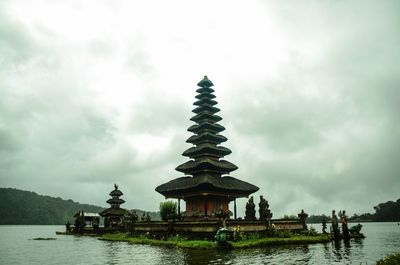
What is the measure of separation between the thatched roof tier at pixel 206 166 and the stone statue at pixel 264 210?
24.8 feet

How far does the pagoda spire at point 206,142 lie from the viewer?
44594 mm

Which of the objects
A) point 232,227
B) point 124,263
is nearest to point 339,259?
point 232,227

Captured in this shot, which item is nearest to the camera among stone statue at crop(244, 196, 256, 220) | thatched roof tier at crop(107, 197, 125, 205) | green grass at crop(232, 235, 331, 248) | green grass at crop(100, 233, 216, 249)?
green grass at crop(100, 233, 216, 249)

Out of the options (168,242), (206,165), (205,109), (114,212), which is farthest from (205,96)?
(114,212)

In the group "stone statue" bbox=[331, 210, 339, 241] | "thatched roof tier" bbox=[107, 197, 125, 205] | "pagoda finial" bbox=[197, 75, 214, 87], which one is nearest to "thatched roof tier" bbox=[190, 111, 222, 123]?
"pagoda finial" bbox=[197, 75, 214, 87]

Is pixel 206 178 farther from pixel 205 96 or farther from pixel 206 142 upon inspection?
pixel 205 96

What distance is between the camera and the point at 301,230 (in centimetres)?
4028

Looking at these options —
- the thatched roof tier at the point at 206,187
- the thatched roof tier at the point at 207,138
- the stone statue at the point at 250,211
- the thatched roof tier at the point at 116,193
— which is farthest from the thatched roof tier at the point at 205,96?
the thatched roof tier at the point at 116,193

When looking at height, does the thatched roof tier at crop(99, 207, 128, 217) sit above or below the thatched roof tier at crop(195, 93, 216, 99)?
below

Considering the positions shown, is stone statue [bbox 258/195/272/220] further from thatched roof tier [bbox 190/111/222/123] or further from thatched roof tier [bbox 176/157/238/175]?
thatched roof tier [bbox 190/111/222/123]

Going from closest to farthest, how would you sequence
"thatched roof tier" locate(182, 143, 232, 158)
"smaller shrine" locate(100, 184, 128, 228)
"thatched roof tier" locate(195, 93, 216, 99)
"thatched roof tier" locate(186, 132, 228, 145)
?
"thatched roof tier" locate(182, 143, 232, 158)
"thatched roof tier" locate(186, 132, 228, 145)
"thatched roof tier" locate(195, 93, 216, 99)
"smaller shrine" locate(100, 184, 128, 228)

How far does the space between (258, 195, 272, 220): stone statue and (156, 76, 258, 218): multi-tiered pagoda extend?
4060 millimetres

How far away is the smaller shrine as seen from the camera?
62500 millimetres

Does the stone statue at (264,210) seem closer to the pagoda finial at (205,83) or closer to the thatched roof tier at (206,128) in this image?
the thatched roof tier at (206,128)
